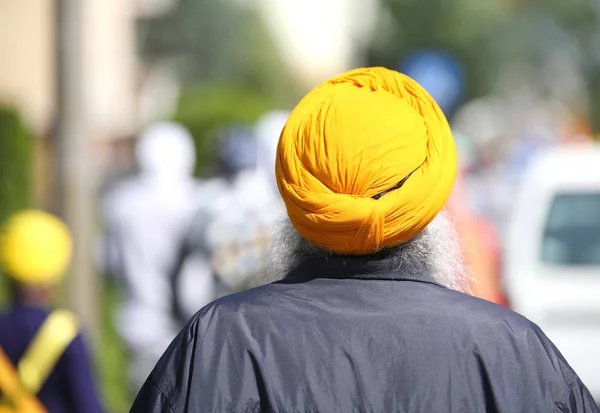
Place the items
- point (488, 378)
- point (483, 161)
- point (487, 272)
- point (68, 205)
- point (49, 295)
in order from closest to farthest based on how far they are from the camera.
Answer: point (488, 378) → point (49, 295) → point (487, 272) → point (68, 205) → point (483, 161)

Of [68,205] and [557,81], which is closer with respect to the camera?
[68,205]

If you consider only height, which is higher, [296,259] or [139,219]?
[296,259]

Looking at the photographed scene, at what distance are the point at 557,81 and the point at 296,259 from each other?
2113 inches

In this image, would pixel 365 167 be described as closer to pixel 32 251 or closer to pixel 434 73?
pixel 32 251

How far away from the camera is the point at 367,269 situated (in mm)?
2301

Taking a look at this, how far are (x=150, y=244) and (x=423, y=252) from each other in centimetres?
583

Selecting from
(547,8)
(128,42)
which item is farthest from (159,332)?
(547,8)

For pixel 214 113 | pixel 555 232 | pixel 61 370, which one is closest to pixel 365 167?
pixel 61 370

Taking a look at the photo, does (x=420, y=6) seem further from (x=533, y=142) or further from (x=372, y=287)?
(x=372, y=287)

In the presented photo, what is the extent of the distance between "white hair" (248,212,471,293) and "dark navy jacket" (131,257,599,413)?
0.08 m

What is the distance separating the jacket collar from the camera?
230 cm

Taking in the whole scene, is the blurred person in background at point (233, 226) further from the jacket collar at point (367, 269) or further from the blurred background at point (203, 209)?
the jacket collar at point (367, 269)

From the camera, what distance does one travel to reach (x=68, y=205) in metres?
8.59

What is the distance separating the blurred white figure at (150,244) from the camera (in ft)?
25.9
